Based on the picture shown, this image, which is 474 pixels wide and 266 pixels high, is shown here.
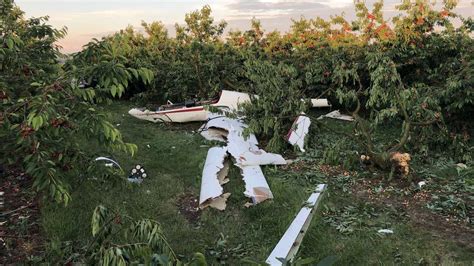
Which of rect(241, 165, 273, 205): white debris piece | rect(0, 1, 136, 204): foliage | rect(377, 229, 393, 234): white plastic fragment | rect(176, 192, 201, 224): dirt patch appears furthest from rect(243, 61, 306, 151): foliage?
rect(0, 1, 136, 204): foliage

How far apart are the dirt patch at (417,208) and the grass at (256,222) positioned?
0.42 feet

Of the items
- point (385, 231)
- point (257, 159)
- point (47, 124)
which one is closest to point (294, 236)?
point (385, 231)

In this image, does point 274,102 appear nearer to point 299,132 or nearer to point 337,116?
point 299,132

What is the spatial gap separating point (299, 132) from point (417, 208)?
305cm

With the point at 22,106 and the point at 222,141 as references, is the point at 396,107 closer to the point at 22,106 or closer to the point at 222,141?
the point at 222,141

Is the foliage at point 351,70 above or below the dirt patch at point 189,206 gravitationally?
above

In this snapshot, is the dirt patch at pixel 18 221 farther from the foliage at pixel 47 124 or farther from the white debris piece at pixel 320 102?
the white debris piece at pixel 320 102

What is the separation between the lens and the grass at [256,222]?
411 centimetres

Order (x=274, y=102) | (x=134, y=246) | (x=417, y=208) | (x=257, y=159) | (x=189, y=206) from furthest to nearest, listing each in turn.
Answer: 1. (x=274, y=102)
2. (x=257, y=159)
3. (x=189, y=206)
4. (x=417, y=208)
5. (x=134, y=246)

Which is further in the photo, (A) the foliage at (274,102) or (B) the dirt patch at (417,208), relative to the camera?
(A) the foliage at (274,102)

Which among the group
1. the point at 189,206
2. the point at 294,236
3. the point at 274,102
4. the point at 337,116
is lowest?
the point at 337,116

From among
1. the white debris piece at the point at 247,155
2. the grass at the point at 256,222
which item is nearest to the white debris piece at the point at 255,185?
the white debris piece at the point at 247,155

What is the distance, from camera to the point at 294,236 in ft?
13.3

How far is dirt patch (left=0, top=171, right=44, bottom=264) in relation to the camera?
4.22 meters
